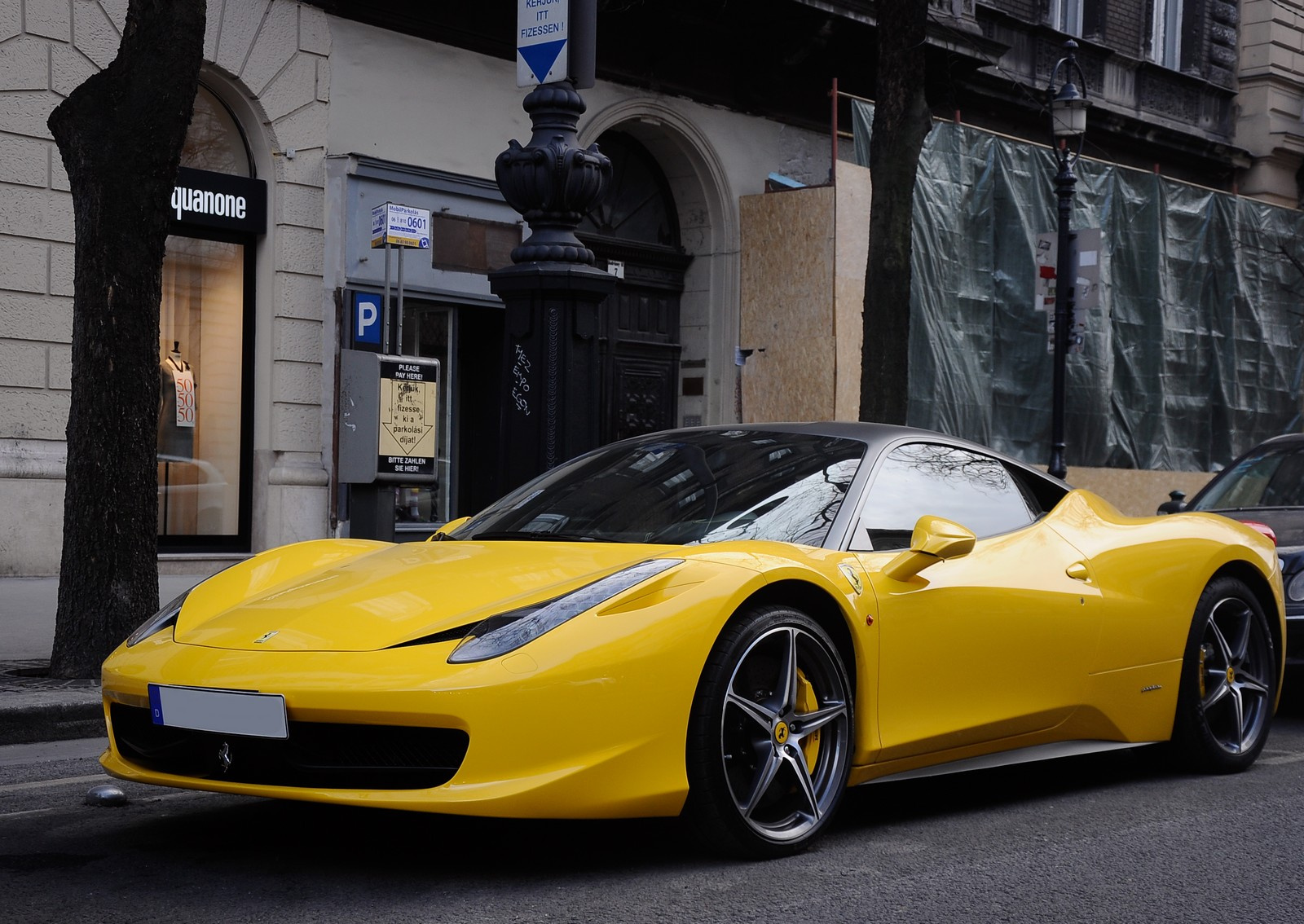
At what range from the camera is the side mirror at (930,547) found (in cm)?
448

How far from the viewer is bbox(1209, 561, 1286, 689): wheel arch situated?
5969 millimetres

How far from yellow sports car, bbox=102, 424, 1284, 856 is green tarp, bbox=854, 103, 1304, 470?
1198 cm

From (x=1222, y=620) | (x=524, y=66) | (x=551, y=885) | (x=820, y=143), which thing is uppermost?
(x=820, y=143)

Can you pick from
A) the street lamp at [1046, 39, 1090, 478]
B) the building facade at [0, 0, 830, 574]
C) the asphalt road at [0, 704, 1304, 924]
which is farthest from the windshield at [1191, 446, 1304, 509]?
the building facade at [0, 0, 830, 574]

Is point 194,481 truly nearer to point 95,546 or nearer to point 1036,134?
point 95,546

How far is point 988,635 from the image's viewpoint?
15.8 ft

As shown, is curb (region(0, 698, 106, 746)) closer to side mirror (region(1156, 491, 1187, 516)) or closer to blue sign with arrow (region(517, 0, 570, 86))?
blue sign with arrow (region(517, 0, 570, 86))

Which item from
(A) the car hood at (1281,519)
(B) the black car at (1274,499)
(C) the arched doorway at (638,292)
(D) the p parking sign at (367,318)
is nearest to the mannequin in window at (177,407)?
(D) the p parking sign at (367,318)

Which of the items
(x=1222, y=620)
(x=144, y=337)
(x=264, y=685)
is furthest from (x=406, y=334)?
(x=264, y=685)

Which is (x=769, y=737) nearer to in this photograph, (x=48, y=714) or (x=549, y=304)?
(x=48, y=714)

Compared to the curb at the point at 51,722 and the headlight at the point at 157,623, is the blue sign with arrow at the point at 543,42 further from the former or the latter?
the headlight at the point at 157,623

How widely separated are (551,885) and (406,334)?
38.3 ft

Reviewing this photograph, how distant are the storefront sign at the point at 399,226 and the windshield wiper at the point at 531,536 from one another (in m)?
8.94

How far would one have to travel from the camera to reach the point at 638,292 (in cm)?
1788
